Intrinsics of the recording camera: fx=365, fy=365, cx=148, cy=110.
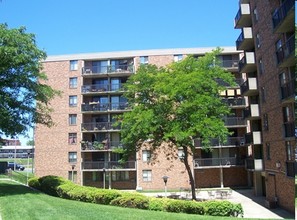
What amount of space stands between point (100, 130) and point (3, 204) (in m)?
18.1

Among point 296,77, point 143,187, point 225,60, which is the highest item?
point 225,60

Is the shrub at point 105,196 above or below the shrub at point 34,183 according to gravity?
below

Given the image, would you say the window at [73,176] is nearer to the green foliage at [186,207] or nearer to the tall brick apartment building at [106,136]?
the tall brick apartment building at [106,136]

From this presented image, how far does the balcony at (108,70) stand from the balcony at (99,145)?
234 inches

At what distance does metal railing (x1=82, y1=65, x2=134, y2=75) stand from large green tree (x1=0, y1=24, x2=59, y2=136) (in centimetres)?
1462

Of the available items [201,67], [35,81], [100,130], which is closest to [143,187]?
[100,130]

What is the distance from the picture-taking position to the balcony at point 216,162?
30266mm

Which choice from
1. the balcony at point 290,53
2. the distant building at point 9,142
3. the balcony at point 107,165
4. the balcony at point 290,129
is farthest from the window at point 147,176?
the balcony at point 290,53

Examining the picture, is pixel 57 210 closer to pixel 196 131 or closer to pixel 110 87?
pixel 196 131

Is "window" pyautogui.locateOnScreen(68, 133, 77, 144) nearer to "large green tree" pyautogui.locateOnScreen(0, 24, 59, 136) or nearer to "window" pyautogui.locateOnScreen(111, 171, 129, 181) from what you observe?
"window" pyautogui.locateOnScreen(111, 171, 129, 181)

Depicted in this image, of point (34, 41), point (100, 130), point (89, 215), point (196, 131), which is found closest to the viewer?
point (89, 215)

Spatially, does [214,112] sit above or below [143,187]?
above

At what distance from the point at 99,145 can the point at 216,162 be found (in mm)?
9799

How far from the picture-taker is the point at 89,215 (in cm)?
965
